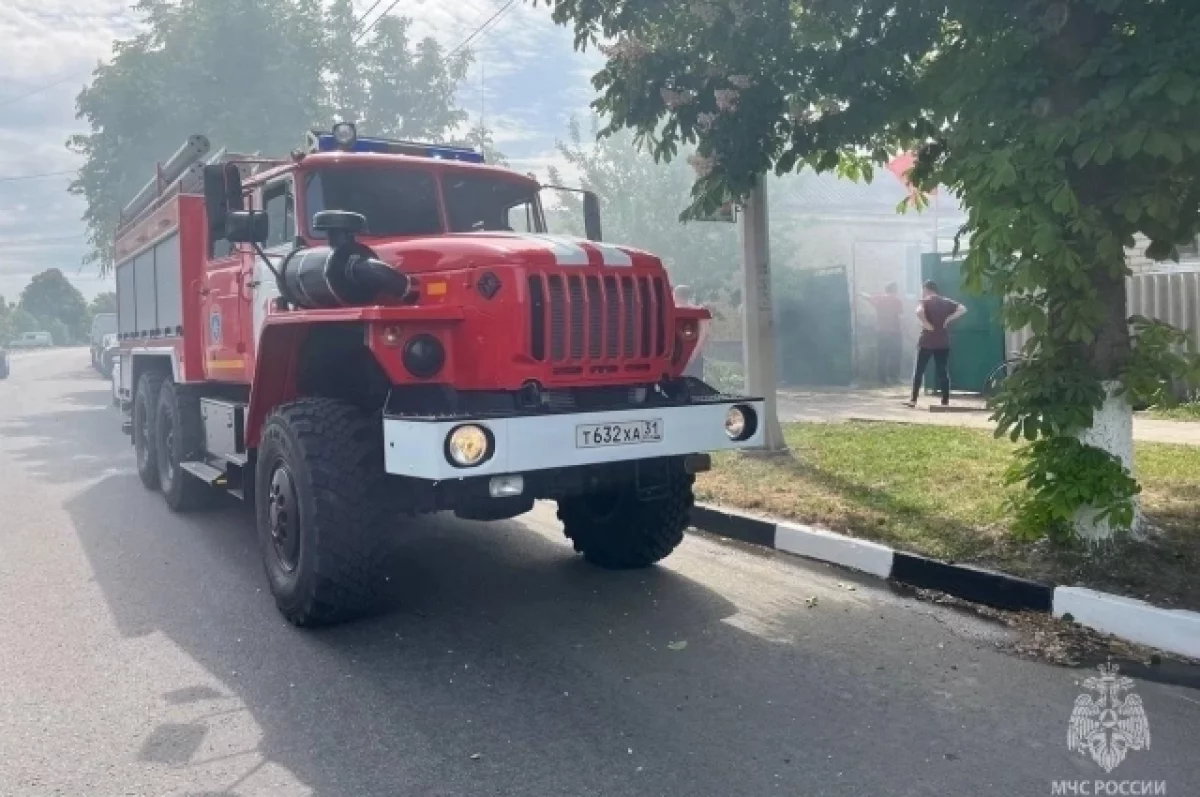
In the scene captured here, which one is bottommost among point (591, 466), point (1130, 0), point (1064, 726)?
point (1064, 726)

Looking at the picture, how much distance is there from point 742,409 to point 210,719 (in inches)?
117

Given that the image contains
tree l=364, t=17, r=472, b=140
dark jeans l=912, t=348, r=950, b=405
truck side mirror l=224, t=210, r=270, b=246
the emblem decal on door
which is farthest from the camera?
tree l=364, t=17, r=472, b=140

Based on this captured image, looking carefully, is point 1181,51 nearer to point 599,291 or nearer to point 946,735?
point 599,291

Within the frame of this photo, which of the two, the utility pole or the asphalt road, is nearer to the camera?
the asphalt road

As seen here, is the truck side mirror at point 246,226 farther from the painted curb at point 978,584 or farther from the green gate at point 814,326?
the green gate at point 814,326

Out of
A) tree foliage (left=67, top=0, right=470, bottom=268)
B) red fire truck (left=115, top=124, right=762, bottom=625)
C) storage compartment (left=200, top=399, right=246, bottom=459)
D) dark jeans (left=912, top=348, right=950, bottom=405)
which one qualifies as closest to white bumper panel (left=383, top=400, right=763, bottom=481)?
red fire truck (left=115, top=124, right=762, bottom=625)

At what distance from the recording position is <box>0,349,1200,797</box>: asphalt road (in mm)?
3621

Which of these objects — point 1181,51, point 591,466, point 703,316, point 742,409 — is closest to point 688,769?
point 591,466

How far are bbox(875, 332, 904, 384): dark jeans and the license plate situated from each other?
1409cm

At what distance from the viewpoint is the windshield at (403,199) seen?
6.29 metres

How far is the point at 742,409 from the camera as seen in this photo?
568 centimetres

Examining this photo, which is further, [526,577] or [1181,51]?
[526,577]

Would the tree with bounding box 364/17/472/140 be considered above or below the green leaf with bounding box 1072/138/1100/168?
above

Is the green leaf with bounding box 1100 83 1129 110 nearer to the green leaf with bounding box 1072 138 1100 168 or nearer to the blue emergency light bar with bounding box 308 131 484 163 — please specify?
the green leaf with bounding box 1072 138 1100 168
